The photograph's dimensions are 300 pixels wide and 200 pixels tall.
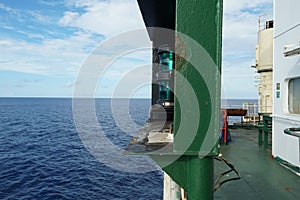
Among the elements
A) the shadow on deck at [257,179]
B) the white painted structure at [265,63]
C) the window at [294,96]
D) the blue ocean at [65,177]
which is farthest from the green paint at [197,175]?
the white painted structure at [265,63]

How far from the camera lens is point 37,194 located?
1226 cm

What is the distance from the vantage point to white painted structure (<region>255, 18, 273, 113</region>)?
9.18 metres

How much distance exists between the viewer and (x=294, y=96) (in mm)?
4301

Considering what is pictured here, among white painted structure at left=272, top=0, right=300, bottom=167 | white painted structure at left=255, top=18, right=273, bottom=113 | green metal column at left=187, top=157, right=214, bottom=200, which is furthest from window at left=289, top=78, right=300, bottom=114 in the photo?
white painted structure at left=255, top=18, right=273, bottom=113

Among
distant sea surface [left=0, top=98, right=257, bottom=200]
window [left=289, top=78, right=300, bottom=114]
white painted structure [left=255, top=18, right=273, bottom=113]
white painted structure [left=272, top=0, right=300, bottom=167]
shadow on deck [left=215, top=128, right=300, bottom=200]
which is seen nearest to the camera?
shadow on deck [left=215, top=128, right=300, bottom=200]

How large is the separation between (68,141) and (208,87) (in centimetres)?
2666

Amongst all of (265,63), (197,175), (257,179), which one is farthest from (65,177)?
(197,175)

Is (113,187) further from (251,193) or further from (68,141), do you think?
(68,141)

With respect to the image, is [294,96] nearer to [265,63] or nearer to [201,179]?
[201,179]

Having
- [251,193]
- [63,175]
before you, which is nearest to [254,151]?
[251,193]

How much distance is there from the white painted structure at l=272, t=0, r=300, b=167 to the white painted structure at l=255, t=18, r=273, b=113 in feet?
15.4

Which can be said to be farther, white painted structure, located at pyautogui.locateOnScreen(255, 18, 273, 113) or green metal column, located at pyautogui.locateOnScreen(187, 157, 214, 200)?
white painted structure, located at pyautogui.locateOnScreen(255, 18, 273, 113)

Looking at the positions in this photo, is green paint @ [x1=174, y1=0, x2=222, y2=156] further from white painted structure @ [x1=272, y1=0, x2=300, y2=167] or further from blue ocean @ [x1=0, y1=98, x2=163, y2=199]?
blue ocean @ [x1=0, y1=98, x2=163, y2=199]

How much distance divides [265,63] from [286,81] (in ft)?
19.5
